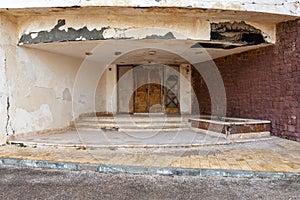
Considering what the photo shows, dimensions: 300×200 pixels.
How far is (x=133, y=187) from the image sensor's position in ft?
11.4

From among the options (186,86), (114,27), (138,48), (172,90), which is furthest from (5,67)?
(186,86)

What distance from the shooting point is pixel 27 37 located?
595cm

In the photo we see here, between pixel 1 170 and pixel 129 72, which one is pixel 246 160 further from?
pixel 129 72

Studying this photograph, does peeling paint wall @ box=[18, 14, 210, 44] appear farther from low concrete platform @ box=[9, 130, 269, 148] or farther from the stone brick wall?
low concrete platform @ box=[9, 130, 269, 148]

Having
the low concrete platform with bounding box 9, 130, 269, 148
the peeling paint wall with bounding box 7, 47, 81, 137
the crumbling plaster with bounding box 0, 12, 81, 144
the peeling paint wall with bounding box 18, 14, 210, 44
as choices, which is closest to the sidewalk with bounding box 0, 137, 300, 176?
the low concrete platform with bounding box 9, 130, 269, 148

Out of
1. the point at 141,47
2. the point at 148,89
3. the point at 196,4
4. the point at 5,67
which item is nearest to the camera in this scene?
the point at 196,4

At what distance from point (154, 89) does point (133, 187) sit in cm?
727

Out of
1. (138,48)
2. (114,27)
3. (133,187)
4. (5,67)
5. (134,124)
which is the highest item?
(114,27)

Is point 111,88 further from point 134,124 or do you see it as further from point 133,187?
point 133,187

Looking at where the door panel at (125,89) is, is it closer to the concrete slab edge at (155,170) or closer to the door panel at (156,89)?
the door panel at (156,89)

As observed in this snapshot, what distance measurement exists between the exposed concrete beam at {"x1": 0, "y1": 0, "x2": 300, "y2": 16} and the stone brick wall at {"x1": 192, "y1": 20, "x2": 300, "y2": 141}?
59cm

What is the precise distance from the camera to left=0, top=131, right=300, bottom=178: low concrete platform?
3.98 m

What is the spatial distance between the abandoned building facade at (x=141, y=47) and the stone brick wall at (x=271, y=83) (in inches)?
0.9

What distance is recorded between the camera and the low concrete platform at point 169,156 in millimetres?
3982
